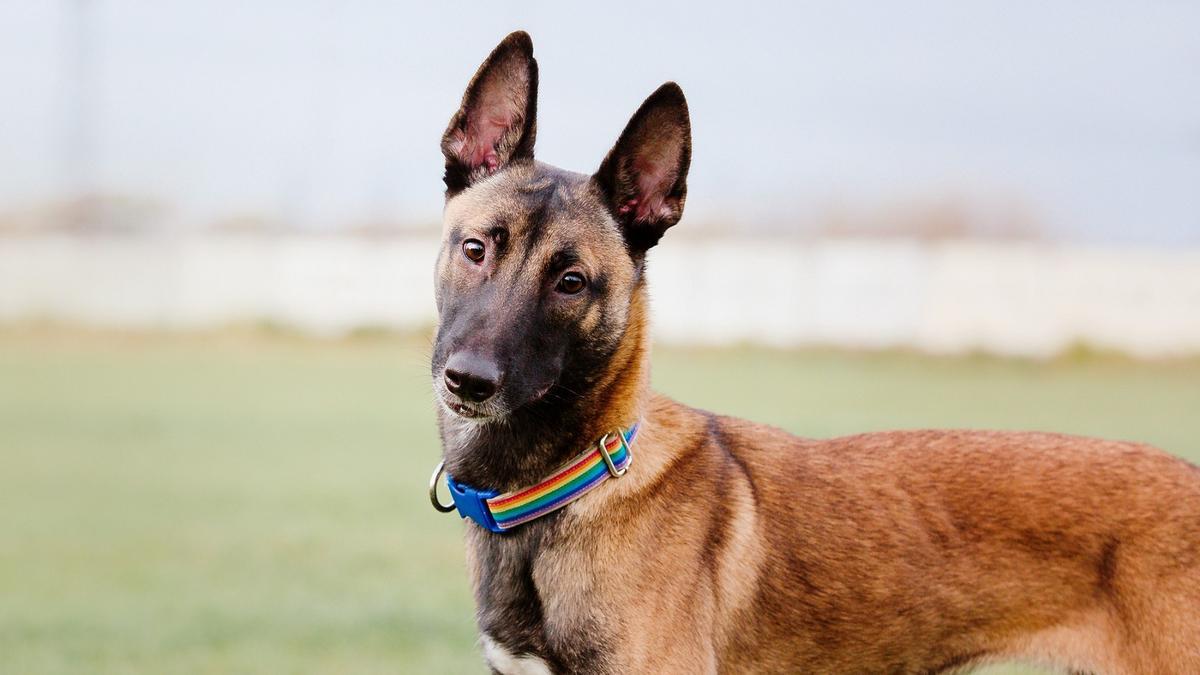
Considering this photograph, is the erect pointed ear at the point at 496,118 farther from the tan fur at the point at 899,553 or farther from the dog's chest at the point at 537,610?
the dog's chest at the point at 537,610

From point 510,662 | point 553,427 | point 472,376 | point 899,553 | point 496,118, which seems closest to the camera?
point 472,376

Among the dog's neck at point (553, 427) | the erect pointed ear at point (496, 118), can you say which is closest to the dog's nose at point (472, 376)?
the dog's neck at point (553, 427)

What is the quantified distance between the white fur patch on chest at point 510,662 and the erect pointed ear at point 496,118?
151cm

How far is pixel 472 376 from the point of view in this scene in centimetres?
324

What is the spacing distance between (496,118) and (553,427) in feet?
3.50

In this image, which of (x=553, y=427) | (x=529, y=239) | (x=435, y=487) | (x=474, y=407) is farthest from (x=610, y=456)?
(x=529, y=239)

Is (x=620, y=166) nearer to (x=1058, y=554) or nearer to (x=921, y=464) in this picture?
(x=921, y=464)

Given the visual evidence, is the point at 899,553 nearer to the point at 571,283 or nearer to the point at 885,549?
the point at 885,549

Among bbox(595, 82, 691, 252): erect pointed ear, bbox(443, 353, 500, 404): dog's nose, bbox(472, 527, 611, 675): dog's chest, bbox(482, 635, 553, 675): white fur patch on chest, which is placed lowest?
bbox(482, 635, 553, 675): white fur patch on chest

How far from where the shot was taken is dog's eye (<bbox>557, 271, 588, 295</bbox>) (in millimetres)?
3539

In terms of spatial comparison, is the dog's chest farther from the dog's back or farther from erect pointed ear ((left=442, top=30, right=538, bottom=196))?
erect pointed ear ((left=442, top=30, right=538, bottom=196))

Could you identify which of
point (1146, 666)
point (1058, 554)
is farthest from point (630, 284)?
point (1146, 666)

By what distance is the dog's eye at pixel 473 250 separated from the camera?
141 inches

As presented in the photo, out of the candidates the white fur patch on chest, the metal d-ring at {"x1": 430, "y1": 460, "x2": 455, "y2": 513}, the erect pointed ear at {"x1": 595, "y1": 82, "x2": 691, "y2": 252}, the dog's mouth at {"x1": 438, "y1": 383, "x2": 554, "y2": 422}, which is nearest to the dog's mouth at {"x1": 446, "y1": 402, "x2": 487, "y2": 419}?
the dog's mouth at {"x1": 438, "y1": 383, "x2": 554, "y2": 422}
